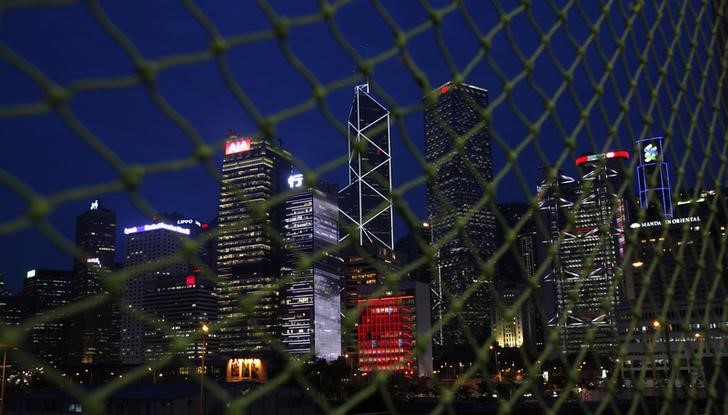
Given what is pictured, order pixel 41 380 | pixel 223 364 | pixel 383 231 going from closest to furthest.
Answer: pixel 41 380, pixel 223 364, pixel 383 231

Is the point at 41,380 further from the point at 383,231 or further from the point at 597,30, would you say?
the point at 383,231

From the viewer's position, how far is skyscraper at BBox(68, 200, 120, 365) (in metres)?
63.2

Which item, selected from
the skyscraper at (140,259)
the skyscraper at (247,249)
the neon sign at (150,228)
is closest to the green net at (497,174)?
the skyscraper at (247,249)

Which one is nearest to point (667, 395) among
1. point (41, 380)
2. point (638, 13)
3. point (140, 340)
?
point (638, 13)

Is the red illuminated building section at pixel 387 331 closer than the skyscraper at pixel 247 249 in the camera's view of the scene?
Yes

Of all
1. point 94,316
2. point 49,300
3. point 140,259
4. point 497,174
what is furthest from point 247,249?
point 497,174

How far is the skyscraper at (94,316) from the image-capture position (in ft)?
207

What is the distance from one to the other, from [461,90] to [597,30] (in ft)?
1.54

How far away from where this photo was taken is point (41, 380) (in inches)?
1441

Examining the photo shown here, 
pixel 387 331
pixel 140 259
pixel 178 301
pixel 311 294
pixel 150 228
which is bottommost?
pixel 387 331

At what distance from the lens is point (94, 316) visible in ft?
228

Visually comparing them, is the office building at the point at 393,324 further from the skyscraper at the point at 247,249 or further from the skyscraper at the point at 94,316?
the skyscraper at the point at 94,316

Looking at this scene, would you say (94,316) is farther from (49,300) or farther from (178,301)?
(178,301)

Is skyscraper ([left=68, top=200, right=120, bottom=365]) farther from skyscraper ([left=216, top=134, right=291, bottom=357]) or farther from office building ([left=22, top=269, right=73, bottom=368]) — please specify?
skyscraper ([left=216, top=134, right=291, bottom=357])
